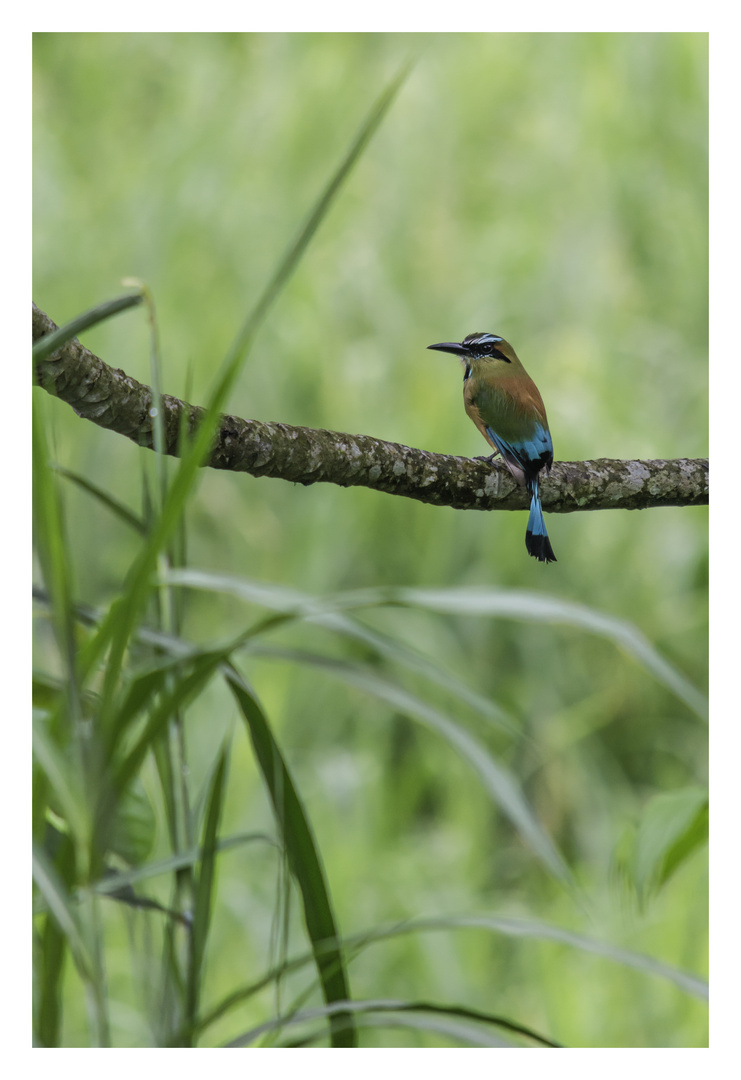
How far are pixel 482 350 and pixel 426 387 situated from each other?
41 centimetres

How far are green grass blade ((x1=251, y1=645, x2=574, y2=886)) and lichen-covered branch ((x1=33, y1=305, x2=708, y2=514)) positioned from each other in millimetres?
163

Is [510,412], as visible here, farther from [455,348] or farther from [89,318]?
[89,318]

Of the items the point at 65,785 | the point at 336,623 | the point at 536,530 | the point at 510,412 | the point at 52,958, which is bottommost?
the point at 52,958

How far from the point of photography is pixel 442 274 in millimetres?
1633

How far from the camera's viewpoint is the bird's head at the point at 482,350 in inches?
45.9

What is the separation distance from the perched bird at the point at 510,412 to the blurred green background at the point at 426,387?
22cm

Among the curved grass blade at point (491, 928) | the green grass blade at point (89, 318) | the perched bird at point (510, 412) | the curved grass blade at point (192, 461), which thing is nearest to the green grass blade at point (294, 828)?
the curved grass blade at point (491, 928)

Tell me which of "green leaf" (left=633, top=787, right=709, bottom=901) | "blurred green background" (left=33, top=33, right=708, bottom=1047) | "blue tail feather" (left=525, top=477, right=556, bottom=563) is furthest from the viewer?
"blurred green background" (left=33, top=33, right=708, bottom=1047)

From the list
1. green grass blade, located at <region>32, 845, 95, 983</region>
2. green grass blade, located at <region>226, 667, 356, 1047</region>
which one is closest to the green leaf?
green grass blade, located at <region>226, 667, 356, 1047</region>

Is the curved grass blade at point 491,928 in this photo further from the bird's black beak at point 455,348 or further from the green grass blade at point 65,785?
the bird's black beak at point 455,348

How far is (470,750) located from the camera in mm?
695

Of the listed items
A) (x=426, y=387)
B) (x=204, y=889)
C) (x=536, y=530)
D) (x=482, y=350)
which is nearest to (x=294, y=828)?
(x=204, y=889)

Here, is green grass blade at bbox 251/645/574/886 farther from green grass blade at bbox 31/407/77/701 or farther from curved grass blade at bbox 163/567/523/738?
green grass blade at bbox 31/407/77/701

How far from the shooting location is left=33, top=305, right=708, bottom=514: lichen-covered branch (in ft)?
2.26
